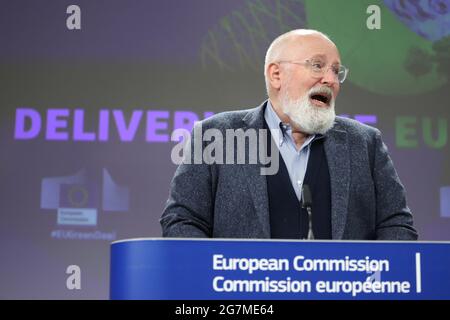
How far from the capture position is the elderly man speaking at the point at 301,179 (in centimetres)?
288

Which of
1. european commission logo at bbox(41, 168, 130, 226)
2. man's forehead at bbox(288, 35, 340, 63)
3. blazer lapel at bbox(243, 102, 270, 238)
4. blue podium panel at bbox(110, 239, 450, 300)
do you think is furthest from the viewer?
european commission logo at bbox(41, 168, 130, 226)

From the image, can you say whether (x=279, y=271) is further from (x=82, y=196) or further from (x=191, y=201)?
(x=82, y=196)

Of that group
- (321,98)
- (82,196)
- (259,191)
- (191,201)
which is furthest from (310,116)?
(82,196)

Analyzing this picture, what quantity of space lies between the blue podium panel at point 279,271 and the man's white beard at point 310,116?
1.04 metres

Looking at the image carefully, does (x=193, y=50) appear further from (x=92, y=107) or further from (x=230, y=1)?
(x=92, y=107)

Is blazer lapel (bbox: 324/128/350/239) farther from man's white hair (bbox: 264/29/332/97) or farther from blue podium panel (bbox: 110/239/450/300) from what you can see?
blue podium panel (bbox: 110/239/450/300)

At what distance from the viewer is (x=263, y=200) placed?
2.86 m

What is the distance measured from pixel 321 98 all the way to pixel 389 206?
520 mm

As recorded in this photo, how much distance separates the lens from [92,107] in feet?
15.2

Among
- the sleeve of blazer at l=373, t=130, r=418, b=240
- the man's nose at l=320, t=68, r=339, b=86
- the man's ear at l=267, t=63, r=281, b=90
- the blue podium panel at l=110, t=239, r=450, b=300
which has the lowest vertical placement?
the blue podium panel at l=110, t=239, r=450, b=300

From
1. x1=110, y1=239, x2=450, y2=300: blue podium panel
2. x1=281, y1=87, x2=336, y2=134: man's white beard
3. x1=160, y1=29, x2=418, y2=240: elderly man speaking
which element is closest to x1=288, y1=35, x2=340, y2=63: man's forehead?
x1=160, y1=29, x2=418, y2=240: elderly man speaking

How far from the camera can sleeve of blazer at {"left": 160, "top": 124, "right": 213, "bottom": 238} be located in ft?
9.36

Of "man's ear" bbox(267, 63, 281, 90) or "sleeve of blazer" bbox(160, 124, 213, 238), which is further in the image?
"man's ear" bbox(267, 63, 281, 90)

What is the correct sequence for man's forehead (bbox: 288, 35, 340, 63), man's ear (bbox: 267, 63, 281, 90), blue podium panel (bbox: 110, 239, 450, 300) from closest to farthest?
blue podium panel (bbox: 110, 239, 450, 300)
man's forehead (bbox: 288, 35, 340, 63)
man's ear (bbox: 267, 63, 281, 90)
